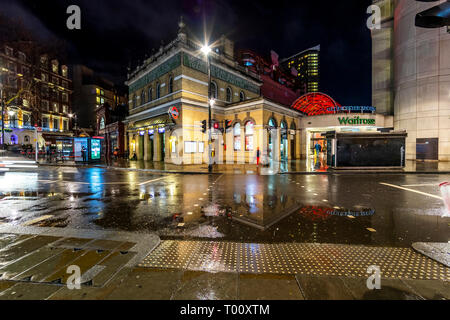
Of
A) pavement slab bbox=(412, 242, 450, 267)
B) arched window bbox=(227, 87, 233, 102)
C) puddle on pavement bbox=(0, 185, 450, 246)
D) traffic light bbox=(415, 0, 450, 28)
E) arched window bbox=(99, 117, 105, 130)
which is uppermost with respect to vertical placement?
arched window bbox=(227, 87, 233, 102)

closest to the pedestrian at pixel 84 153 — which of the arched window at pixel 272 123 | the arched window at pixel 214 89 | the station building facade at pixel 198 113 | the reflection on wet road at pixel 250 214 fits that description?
the station building facade at pixel 198 113

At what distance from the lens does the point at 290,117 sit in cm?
2809

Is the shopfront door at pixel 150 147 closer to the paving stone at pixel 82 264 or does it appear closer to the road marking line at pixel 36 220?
the road marking line at pixel 36 220

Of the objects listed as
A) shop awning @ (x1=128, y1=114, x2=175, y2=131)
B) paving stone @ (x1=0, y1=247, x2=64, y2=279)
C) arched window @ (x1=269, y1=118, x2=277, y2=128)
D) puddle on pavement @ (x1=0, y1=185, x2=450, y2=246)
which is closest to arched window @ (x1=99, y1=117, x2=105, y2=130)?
shop awning @ (x1=128, y1=114, x2=175, y2=131)

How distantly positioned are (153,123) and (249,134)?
38.4ft

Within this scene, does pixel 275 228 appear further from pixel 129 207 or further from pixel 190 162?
pixel 190 162

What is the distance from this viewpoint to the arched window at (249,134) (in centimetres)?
2349

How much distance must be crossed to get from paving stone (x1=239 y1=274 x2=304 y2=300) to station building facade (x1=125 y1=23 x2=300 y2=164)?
1591 centimetres

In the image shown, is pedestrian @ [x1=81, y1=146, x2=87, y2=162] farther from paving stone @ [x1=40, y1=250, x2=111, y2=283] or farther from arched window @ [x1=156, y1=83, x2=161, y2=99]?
paving stone @ [x1=40, y1=250, x2=111, y2=283]

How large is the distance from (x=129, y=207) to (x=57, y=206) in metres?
2.21

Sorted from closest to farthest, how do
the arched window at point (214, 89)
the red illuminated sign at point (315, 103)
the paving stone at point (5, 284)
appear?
the paving stone at point (5, 284), the arched window at point (214, 89), the red illuminated sign at point (315, 103)

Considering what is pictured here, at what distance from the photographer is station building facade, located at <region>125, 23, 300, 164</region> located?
70.3 feet

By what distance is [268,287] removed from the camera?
2322 millimetres

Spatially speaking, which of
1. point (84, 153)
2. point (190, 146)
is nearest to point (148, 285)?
point (190, 146)
